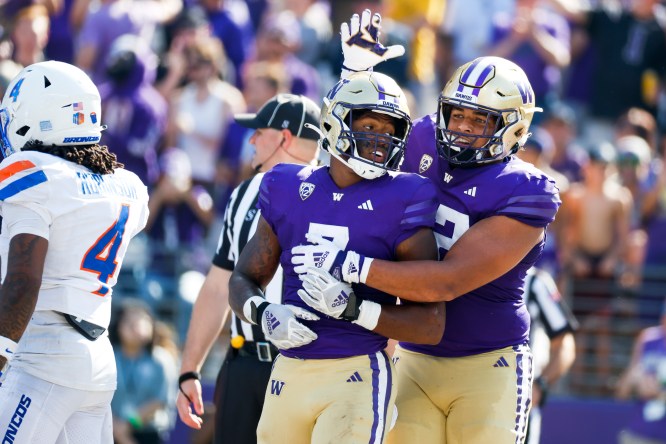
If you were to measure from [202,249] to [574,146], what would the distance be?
12.1 feet

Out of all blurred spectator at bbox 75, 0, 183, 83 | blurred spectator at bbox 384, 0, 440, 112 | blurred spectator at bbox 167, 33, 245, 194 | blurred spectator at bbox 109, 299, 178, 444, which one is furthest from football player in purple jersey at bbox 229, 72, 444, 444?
blurred spectator at bbox 384, 0, 440, 112

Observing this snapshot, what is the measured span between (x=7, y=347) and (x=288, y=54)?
6.97 metres

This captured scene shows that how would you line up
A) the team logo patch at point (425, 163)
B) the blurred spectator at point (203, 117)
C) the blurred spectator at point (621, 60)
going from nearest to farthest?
the team logo patch at point (425, 163), the blurred spectator at point (203, 117), the blurred spectator at point (621, 60)

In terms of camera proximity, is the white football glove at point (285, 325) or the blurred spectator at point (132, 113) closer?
the white football glove at point (285, 325)

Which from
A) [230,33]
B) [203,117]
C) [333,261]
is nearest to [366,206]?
[333,261]

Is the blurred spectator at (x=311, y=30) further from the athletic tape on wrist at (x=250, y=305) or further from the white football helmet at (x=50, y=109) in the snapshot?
the athletic tape on wrist at (x=250, y=305)

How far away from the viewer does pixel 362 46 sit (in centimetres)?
560

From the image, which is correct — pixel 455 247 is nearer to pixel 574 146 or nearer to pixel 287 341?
pixel 287 341

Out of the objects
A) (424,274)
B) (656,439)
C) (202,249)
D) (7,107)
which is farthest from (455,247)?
(202,249)

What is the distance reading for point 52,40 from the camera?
10.9 m

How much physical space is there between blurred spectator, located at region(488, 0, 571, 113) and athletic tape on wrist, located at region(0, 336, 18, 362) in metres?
7.48

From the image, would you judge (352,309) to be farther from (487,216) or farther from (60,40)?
(60,40)

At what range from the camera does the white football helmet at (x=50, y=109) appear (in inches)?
184

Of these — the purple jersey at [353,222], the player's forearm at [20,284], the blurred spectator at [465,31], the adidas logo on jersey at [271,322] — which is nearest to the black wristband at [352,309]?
the purple jersey at [353,222]
